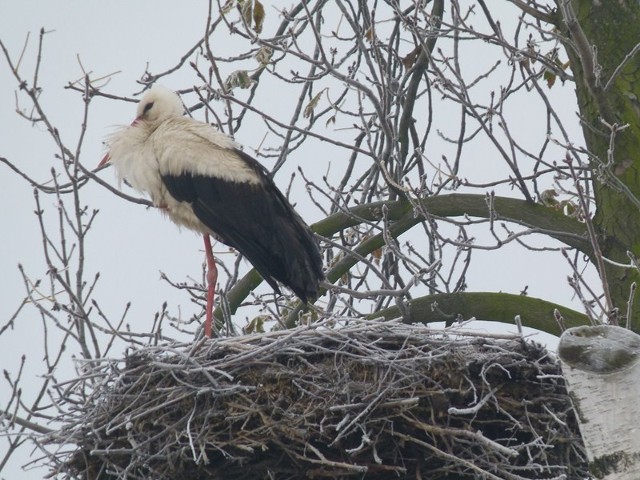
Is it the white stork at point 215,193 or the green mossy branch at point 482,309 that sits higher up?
the white stork at point 215,193

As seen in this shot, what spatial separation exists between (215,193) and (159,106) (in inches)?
36.6

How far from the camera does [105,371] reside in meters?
5.77

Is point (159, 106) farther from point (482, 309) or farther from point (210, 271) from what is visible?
point (482, 309)

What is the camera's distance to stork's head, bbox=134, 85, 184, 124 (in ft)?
26.2

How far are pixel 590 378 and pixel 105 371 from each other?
2.76m

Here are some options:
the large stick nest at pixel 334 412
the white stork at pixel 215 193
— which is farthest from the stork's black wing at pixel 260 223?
the large stick nest at pixel 334 412

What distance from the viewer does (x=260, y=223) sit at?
7.14 metres

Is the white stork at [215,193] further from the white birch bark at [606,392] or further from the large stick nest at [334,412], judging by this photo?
the white birch bark at [606,392]

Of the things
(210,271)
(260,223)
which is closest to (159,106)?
(210,271)

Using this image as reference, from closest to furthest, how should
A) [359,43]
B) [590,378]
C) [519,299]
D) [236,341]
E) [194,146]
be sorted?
[590,378] → [236,341] → [519,299] → [194,146] → [359,43]

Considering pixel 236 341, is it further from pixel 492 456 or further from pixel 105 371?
pixel 492 456

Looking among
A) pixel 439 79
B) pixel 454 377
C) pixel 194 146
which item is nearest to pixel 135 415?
pixel 454 377

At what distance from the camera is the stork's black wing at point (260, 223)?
22.6 ft

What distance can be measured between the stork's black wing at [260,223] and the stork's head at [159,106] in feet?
2.15
